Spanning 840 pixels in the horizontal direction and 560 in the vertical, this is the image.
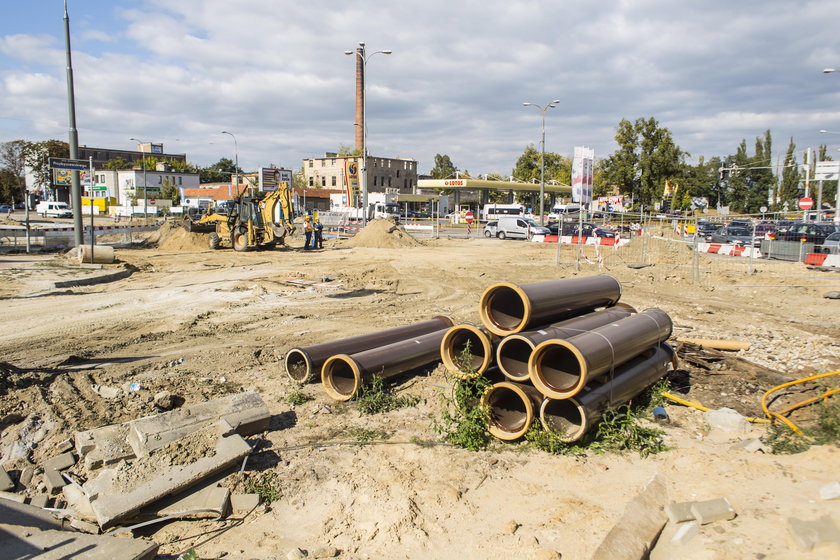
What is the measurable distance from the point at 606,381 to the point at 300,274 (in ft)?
44.3

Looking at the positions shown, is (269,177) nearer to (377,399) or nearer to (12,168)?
(377,399)

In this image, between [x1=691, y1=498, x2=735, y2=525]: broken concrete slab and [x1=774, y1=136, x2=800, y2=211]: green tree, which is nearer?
[x1=691, y1=498, x2=735, y2=525]: broken concrete slab

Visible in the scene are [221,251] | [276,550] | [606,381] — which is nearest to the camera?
[276,550]

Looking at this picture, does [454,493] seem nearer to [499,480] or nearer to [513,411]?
[499,480]

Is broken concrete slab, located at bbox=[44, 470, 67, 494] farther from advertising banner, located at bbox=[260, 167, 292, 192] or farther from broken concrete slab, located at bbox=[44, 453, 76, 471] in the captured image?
advertising banner, located at bbox=[260, 167, 292, 192]

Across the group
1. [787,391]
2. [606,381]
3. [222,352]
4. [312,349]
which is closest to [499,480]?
[606,381]

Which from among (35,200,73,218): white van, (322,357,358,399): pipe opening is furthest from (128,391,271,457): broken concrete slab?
(35,200,73,218): white van

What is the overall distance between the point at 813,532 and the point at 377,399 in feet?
15.0

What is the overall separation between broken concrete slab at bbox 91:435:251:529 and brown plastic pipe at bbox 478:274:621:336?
3026 millimetres

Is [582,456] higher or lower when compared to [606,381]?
lower

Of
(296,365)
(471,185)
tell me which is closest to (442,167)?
(471,185)

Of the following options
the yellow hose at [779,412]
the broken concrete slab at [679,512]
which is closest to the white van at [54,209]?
the yellow hose at [779,412]

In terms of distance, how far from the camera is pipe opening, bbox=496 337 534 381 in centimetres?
600

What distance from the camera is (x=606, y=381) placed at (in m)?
6.14
